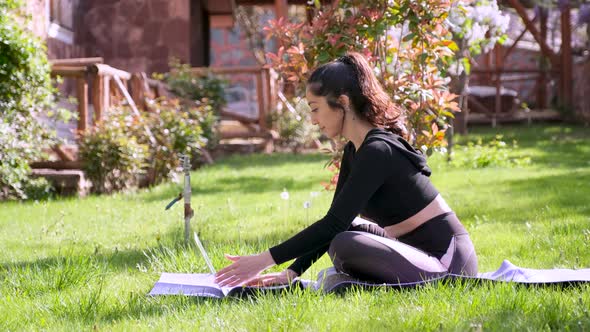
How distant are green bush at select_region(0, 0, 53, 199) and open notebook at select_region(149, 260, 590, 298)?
4.34 meters

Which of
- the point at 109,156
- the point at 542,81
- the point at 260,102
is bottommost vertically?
the point at 109,156

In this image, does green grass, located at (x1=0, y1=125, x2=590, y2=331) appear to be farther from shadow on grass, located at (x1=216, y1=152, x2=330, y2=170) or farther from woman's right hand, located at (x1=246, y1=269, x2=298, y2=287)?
shadow on grass, located at (x1=216, y1=152, x2=330, y2=170)

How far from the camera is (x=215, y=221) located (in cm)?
659

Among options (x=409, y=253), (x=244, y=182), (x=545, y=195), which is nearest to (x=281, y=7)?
(x=244, y=182)

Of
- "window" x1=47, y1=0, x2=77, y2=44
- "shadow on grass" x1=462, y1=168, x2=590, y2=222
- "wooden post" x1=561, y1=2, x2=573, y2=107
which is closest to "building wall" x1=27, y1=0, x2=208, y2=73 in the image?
"window" x1=47, y1=0, x2=77, y2=44

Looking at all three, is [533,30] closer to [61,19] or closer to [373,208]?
[61,19]

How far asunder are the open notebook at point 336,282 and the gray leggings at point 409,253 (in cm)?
4

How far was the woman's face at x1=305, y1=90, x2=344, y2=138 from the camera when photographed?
3.72 m

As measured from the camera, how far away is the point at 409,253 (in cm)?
367

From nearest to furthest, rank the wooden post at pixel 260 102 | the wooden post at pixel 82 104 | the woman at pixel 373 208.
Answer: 1. the woman at pixel 373 208
2. the wooden post at pixel 82 104
3. the wooden post at pixel 260 102

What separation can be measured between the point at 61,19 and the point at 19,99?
670 cm

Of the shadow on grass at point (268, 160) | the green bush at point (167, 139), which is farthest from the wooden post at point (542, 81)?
the green bush at point (167, 139)

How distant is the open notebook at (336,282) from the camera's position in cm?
371

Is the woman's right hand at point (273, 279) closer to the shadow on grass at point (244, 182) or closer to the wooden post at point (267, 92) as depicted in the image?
the shadow on grass at point (244, 182)
